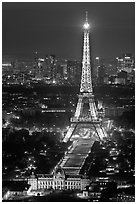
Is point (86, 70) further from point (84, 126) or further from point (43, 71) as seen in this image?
point (84, 126)

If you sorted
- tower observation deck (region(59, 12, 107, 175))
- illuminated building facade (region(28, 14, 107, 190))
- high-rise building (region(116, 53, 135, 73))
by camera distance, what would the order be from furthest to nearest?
tower observation deck (region(59, 12, 107, 175))
high-rise building (region(116, 53, 135, 73))
illuminated building facade (region(28, 14, 107, 190))

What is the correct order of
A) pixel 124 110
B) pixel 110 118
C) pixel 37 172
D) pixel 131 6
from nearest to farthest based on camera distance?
pixel 131 6, pixel 37 172, pixel 124 110, pixel 110 118

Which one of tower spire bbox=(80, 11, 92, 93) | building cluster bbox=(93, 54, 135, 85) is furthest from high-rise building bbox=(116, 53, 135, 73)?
tower spire bbox=(80, 11, 92, 93)

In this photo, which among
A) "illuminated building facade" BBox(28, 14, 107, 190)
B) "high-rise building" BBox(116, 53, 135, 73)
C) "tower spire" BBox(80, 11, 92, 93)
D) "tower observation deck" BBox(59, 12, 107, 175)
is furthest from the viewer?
"tower spire" BBox(80, 11, 92, 93)

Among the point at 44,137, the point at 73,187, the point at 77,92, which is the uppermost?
the point at 77,92

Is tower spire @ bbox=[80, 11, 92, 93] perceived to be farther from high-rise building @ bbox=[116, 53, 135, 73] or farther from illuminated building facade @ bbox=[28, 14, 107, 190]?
high-rise building @ bbox=[116, 53, 135, 73]

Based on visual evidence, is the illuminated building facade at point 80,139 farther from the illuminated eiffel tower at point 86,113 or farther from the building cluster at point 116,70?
the building cluster at point 116,70

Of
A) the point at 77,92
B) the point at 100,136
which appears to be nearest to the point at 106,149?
the point at 100,136

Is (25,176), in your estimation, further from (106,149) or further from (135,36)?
(135,36)
